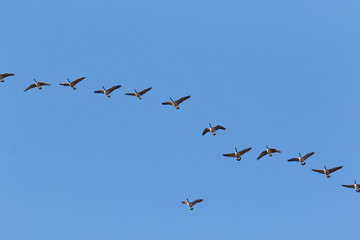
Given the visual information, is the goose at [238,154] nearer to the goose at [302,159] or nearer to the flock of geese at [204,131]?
the flock of geese at [204,131]

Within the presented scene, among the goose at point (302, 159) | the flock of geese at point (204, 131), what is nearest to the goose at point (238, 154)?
the flock of geese at point (204, 131)

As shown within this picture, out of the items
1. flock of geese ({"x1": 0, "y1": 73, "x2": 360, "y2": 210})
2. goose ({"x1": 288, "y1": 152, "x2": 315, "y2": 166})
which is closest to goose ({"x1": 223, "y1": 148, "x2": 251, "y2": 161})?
flock of geese ({"x1": 0, "y1": 73, "x2": 360, "y2": 210})

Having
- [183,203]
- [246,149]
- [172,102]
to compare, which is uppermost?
[172,102]

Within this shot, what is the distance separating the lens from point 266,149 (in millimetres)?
83688

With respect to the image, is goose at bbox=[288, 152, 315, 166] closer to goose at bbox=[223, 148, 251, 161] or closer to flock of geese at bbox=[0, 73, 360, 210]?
flock of geese at bbox=[0, 73, 360, 210]

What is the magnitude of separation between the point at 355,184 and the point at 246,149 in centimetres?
1473

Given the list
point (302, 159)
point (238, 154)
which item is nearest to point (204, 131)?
point (238, 154)

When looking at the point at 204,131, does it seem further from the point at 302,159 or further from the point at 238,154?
the point at 302,159

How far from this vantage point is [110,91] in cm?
8756

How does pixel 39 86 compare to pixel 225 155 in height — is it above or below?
above

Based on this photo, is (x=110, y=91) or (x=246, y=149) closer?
(x=246, y=149)

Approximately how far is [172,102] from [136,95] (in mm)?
5155

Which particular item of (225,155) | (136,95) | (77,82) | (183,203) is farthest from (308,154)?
(77,82)

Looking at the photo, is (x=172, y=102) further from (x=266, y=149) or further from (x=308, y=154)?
(x=308, y=154)
